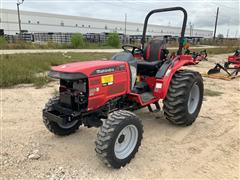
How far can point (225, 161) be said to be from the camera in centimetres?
341

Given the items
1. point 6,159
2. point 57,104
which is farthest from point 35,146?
point 57,104

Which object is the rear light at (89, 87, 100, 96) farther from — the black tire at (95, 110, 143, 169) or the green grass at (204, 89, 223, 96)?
the green grass at (204, 89, 223, 96)

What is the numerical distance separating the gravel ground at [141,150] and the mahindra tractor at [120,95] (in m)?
0.21

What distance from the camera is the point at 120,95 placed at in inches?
148

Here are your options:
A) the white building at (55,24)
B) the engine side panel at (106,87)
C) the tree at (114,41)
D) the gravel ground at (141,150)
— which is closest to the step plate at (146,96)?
the engine side panel at (106,87)

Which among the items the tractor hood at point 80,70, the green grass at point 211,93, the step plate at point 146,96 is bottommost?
the green grass at point 211,93

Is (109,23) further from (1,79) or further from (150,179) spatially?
(150,179)

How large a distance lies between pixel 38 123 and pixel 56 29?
5630 centimetres

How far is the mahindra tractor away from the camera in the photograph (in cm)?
Result: 312

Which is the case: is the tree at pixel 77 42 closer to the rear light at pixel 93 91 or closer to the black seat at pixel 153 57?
the black seat at pixel 153 57

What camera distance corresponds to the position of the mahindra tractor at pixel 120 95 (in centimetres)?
312

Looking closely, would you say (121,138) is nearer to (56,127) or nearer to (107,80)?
(107,80)

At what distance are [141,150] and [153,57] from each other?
182 cm

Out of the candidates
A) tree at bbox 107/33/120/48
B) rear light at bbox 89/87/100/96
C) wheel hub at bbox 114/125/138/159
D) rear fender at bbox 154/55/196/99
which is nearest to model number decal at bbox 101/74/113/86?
rear light at bbox 89/87/100/96
